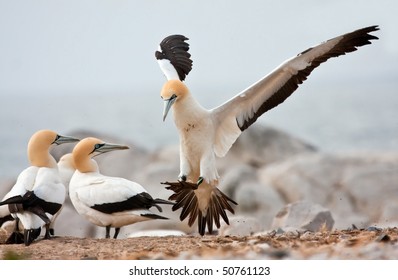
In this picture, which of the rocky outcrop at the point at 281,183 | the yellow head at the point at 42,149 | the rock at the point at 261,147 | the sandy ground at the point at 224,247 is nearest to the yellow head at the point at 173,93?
the yellow head at the point at 42,149

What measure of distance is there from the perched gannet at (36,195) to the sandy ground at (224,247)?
0.72 ft

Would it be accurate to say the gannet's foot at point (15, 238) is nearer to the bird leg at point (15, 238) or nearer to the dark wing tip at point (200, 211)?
the bird leg at point (15, 238)

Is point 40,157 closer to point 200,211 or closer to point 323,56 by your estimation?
point 200,211

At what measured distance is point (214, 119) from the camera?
10.1 metres

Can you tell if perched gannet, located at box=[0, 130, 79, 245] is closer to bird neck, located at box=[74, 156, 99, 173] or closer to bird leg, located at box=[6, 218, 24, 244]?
bird leg, located at box=[6, 218, 24, 244]

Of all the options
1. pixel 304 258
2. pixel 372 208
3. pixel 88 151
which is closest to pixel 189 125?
pixel 88 151

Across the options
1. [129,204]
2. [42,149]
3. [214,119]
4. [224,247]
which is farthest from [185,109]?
[224,247]

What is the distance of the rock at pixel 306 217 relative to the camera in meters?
10.3

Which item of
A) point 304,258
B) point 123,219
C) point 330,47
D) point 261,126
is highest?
point 261,126

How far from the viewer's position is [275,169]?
663 inches

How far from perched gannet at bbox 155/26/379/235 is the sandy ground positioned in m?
1.03

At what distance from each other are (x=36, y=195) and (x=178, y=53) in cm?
346
